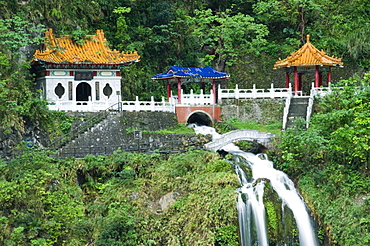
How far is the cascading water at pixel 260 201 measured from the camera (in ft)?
108

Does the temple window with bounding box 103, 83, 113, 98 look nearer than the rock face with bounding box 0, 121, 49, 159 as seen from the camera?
No

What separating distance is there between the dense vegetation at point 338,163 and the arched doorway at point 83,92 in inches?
508

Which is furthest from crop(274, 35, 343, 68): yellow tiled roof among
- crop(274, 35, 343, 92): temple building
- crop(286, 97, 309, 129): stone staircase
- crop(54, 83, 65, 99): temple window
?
crop(54, 83, 65, 99): temple window

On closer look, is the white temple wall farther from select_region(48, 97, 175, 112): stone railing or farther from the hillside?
the hillside

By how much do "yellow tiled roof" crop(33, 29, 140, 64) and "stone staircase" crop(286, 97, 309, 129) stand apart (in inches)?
378

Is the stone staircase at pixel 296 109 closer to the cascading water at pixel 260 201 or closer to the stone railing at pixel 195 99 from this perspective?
the cascading water at pixel 260 201

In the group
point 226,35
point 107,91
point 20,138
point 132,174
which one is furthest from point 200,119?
point 20,138

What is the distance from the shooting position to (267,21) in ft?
181

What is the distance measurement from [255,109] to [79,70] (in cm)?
1093

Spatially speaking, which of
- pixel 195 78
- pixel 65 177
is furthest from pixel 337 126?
pixel 65 177

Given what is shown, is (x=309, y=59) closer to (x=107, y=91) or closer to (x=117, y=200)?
(x=107, y=91)

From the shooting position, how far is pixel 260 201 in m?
34.1

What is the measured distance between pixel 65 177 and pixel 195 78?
13814 millimetres

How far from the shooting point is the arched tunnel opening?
4444 cm
